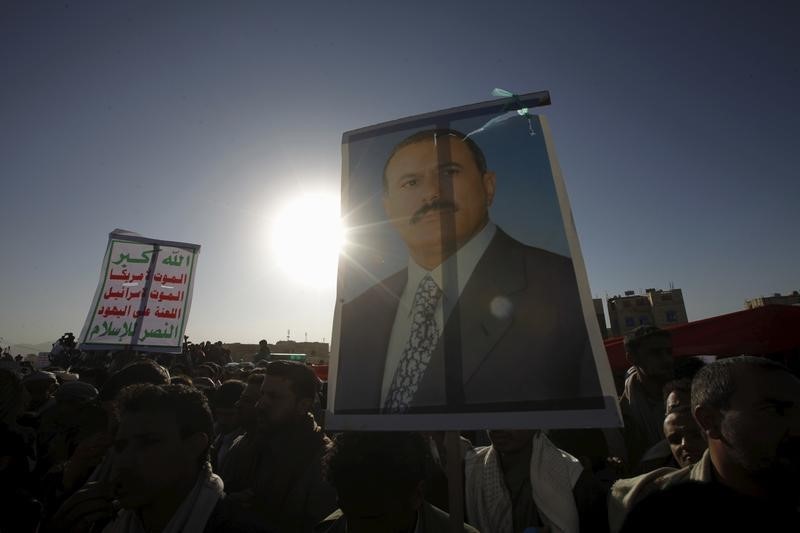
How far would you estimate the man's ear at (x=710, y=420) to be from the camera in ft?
4.83

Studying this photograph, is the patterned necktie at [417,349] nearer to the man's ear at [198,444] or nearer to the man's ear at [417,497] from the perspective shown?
the man's ear at [417,497]

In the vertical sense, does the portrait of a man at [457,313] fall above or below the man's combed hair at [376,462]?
above

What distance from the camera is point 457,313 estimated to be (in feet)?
4.67

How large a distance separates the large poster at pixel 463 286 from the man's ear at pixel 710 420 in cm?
63

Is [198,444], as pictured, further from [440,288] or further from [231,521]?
[440,288]

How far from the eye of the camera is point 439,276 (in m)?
1.52

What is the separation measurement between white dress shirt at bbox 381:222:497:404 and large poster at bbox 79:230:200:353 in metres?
6.08

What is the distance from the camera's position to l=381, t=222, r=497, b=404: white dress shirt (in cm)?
145

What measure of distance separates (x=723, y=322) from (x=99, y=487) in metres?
8.54

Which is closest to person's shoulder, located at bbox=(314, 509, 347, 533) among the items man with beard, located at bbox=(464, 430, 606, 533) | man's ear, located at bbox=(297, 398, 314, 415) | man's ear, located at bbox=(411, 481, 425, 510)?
man's ear, located at bbox=(411, 481, 425, 510)

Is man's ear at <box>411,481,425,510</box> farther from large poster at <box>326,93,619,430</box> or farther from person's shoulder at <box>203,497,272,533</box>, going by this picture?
person's shoulder at <box>203,497,272,533</box>

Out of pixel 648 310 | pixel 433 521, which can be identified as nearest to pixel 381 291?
pixel 433 521

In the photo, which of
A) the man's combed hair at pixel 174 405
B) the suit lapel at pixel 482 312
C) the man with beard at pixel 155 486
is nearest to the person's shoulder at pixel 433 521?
the suit lapel at pixel 482 312

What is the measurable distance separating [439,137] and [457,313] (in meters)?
0.76
